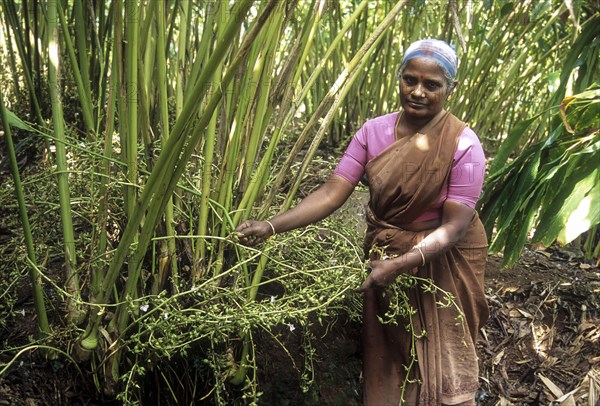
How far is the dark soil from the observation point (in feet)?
6.77

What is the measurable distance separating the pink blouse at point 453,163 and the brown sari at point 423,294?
0.09ft

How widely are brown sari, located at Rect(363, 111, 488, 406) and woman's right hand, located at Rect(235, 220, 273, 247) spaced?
378 millimetres

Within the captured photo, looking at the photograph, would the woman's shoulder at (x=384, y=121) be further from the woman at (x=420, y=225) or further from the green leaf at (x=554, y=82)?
the green leaf at (x=554, y=82)

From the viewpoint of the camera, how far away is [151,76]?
209 centimetres

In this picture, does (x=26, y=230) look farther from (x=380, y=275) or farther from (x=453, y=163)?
(x=453, y=163)

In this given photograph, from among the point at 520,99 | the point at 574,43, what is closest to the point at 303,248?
the point at 574,43

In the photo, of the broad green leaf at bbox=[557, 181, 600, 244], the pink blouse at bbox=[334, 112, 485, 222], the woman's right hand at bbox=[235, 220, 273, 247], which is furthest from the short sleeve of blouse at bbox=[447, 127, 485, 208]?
the woman's right hand at bbox=[235, 220, 273, 247]

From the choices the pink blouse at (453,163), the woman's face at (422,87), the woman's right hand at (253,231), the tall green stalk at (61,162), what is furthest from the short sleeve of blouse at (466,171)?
the tall green stalk at (61,162)

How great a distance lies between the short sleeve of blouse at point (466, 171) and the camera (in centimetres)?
208

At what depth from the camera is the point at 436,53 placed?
6.75 feet

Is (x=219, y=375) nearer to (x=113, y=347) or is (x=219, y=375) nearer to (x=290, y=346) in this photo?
(x=113, y=347)

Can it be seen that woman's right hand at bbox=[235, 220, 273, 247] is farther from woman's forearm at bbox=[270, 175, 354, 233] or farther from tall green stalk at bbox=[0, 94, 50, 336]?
tall green stalk at bbox=[0, 94, 50, 336]

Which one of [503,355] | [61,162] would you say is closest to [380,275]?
[61,162]

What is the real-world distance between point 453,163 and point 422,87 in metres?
0.23
